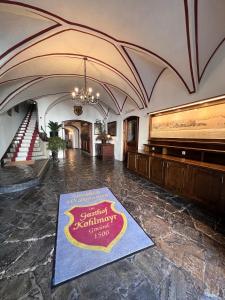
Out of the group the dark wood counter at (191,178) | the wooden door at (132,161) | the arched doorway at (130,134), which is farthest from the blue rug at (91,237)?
the arched doorway at (130,134)

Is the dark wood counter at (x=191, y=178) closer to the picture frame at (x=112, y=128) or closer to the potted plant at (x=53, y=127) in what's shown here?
the picture frame at (x=112, y=128)

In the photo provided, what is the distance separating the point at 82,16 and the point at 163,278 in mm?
4190

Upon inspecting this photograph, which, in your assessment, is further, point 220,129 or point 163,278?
point 220,129

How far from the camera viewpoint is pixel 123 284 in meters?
1.52

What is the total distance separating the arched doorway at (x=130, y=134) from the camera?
7240 mm

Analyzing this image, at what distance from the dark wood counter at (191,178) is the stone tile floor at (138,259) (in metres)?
0.30

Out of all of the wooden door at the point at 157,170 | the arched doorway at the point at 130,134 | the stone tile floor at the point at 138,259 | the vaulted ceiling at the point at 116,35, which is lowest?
the stone tile floor at the point at 138,259

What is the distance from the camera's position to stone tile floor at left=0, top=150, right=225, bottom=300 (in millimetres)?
1447

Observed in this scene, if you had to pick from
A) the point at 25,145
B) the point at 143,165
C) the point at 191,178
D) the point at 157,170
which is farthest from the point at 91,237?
the point at 25,145

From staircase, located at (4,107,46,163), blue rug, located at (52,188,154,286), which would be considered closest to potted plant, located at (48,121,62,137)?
staircase, located at (4,107,46,163)

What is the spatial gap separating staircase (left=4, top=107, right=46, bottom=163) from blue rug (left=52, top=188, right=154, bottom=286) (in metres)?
5.04

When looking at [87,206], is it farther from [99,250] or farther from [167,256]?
[167,256]

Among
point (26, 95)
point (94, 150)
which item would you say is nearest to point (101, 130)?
point (94, 150)

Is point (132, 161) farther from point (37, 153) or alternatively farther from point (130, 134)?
point (37, 153)
